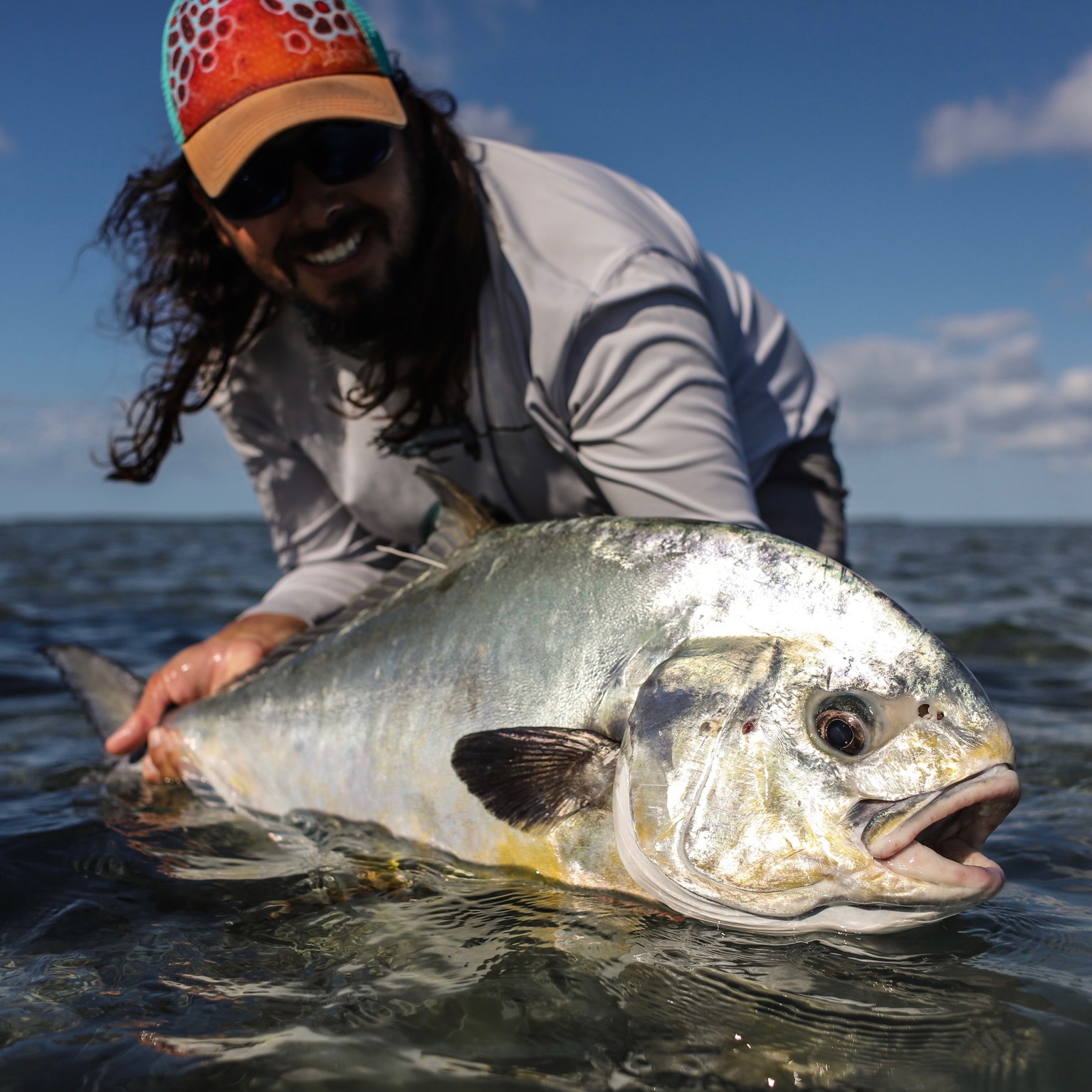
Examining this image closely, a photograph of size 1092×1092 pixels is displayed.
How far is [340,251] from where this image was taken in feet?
9.78

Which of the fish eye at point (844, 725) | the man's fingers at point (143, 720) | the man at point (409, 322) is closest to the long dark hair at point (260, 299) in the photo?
the man at point (409, 322)

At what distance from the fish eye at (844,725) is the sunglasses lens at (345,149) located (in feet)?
6.59

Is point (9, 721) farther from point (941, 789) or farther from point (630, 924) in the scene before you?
point (941, 789)

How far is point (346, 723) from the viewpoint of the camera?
244 centimetres

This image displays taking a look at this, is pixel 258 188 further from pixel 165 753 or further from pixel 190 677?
pixel 165 753

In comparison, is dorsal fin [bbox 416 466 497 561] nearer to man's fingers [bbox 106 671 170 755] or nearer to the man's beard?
the man's beard

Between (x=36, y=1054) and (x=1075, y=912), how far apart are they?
1.91 metres

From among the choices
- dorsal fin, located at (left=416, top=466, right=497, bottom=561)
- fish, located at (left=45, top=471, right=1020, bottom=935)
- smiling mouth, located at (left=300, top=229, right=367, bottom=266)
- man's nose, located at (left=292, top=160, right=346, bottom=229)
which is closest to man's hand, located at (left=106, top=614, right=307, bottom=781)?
fish, located at (left=45, top=471, right=1020, bottom=935)

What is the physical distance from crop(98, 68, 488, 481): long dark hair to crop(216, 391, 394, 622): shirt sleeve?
10.2 inches

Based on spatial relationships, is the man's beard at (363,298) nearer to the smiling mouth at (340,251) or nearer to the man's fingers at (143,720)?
the smiling mouth at (340,251)

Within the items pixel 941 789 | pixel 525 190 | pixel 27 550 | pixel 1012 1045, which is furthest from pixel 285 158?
pixel 27 550

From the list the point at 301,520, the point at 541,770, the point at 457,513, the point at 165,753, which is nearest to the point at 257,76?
the point at 457,513

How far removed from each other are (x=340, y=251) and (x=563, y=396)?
765 mm

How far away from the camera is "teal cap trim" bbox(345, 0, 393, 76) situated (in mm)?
2945
